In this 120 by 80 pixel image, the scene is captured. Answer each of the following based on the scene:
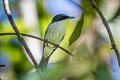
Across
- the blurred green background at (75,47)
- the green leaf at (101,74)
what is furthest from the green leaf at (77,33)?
the green leaf at (101,74)

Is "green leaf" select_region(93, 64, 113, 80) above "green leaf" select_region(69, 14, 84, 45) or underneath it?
underneath

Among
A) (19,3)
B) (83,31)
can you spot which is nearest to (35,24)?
(19,3)

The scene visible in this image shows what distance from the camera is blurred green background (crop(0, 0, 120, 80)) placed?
0.56m

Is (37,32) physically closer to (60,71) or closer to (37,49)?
(37,49)

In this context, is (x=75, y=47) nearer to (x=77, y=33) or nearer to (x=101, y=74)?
(x=77, y=33)

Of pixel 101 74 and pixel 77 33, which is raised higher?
pixel 77 33

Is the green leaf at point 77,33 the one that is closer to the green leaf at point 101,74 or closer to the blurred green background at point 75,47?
the blurred green background at point 75,47

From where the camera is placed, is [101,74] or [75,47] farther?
[75,47]

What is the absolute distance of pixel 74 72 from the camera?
0.55m

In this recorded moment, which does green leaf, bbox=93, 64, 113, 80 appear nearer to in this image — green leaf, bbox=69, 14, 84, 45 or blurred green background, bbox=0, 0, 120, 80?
blurred green background, bbox=0, 0, 120, 80

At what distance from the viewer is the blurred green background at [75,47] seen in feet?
1.83

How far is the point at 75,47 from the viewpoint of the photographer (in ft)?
2.68

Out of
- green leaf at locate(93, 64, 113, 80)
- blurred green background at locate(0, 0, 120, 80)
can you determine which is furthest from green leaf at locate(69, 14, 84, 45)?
green leaf at locate(93, 64, 113, 80)

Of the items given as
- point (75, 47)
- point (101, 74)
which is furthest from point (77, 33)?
point (101, 74)
